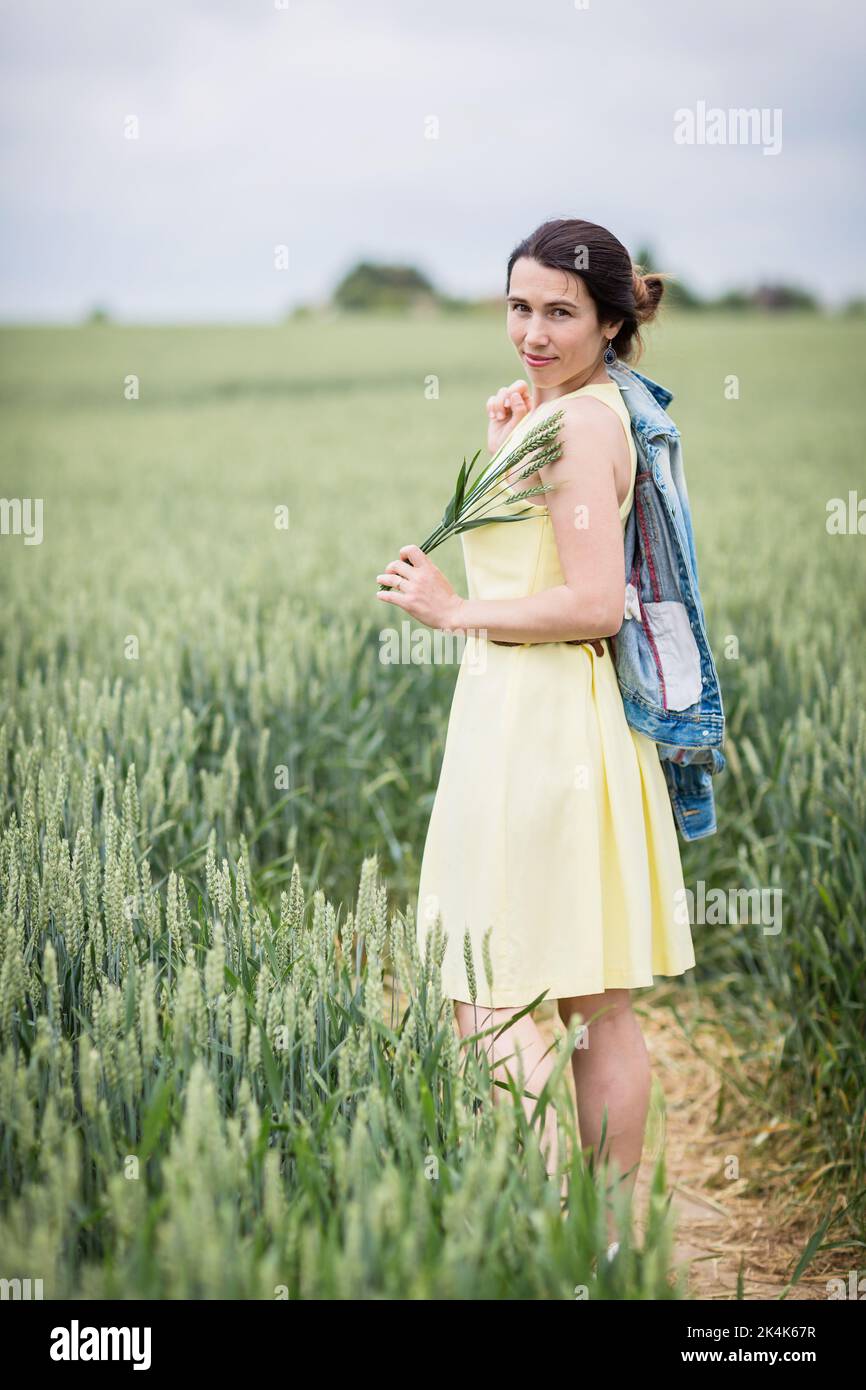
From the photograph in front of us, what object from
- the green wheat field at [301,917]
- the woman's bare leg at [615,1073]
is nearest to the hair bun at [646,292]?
the green wheat field at [301,917]

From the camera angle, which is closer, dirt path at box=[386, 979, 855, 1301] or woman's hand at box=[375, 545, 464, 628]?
woman's hand at box=[375, 545, 464, 628]

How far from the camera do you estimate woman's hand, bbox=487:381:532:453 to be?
7.66 ft

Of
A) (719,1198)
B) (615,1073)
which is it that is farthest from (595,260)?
(719,1198)

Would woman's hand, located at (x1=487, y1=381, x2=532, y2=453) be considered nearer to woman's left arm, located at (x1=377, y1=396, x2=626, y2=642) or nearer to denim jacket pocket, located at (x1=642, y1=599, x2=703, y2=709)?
woman's left arm, located at (x1=377, y1=396, x2=626, y2=642)

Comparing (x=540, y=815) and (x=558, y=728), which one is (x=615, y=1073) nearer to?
(x=540, y=815)

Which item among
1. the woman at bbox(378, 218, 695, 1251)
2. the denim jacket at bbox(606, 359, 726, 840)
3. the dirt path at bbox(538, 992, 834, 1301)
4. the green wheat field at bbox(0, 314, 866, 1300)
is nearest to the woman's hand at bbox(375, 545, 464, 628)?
the woman at bbox(378, 218, 695, 1251)

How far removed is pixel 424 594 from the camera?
6.69ft

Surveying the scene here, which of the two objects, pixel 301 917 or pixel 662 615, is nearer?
pixel 301 917

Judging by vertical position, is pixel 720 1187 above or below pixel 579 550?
below

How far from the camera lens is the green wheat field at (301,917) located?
1.37m

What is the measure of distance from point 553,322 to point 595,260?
0.11 m

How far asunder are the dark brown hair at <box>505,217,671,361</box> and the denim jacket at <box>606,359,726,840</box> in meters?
0.12

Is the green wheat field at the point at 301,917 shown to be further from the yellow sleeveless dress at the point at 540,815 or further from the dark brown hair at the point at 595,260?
the dark brown hair at the point at 595,260
